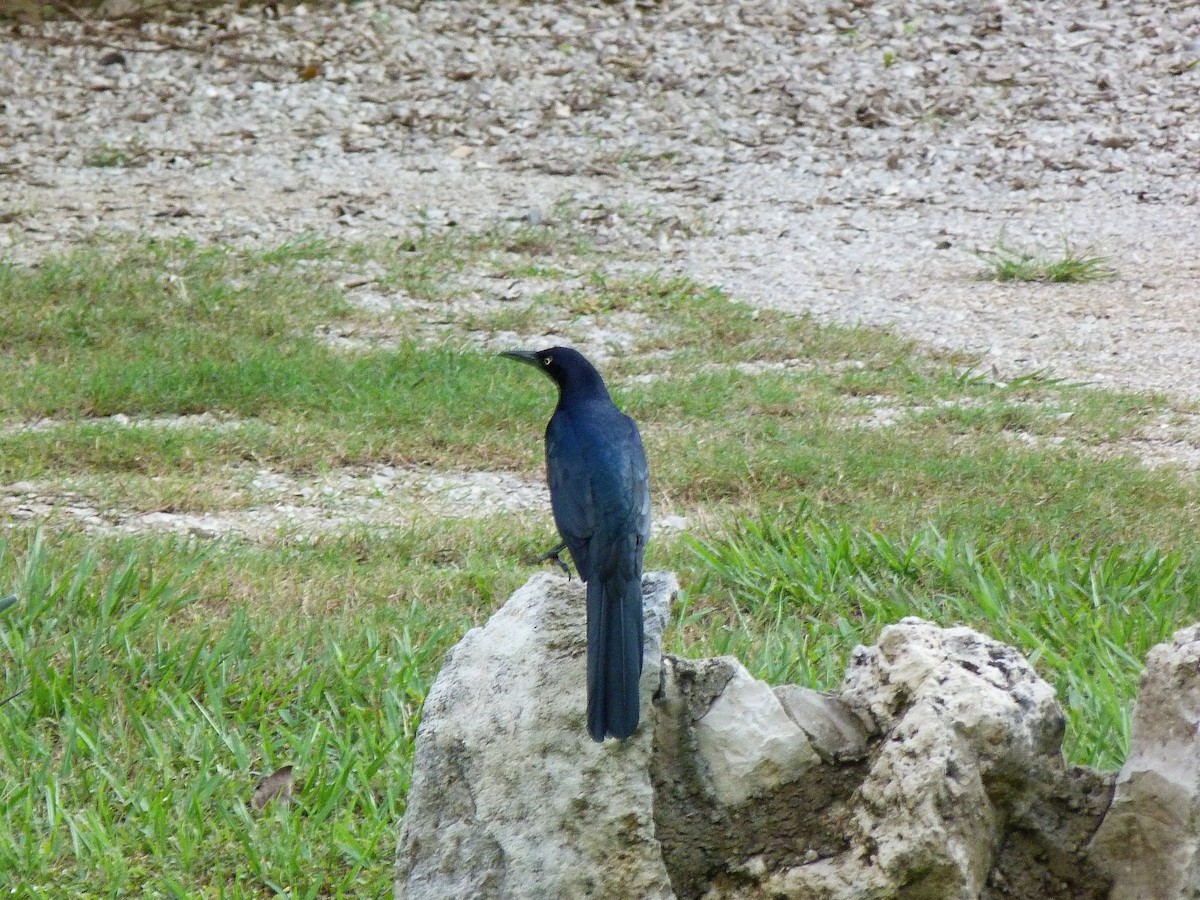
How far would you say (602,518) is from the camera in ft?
9.82

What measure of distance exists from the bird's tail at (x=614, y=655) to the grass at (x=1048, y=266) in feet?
24.4

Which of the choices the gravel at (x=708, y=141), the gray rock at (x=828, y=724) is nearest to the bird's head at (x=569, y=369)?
the gray rock at (x=828, y=724)

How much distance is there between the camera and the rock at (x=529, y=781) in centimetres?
260

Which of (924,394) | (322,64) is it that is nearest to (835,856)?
(924,394)

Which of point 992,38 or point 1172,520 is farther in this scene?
point 992,38

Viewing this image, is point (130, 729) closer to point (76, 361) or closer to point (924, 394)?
point (76, 361)

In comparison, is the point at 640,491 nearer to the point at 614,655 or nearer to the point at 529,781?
the point at 614,655

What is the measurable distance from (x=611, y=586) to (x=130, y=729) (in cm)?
171

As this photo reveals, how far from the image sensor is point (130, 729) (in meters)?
3.84

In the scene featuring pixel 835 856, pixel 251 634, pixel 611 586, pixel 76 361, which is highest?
pixel 611 586

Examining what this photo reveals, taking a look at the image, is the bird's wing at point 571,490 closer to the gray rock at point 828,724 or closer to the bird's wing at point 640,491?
the bird's wing at point 640,491

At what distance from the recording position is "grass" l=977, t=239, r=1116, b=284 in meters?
9.59

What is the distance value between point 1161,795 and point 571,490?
1.29 meters

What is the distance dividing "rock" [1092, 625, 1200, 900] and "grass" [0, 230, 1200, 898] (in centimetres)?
94
